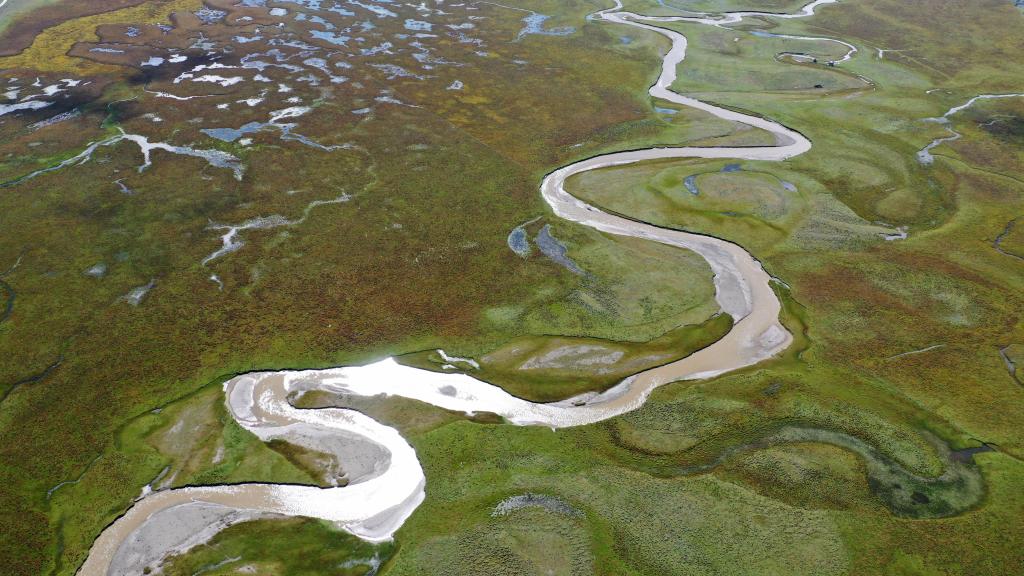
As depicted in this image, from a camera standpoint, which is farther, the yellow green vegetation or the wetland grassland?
the yellow green vegetation

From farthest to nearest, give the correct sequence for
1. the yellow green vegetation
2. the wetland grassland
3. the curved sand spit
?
the yellow green vegetation < the curved sand spit < the wetland grassland

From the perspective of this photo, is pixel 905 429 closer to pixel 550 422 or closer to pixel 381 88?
pixel 550 422

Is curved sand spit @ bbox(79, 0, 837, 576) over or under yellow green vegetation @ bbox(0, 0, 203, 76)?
under

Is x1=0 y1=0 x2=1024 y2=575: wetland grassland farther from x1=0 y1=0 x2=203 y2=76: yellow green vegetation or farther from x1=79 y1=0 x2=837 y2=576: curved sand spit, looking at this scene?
x1=0 y1=0 x2=203 y2=76: yellow green vegetation

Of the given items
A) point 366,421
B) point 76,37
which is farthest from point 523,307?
point 76,37

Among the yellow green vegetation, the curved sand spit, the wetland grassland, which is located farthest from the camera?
the yellow green vegetation

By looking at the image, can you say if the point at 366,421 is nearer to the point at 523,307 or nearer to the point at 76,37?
the point at 523,307

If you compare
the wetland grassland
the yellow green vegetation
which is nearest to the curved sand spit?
the wetland grassland
